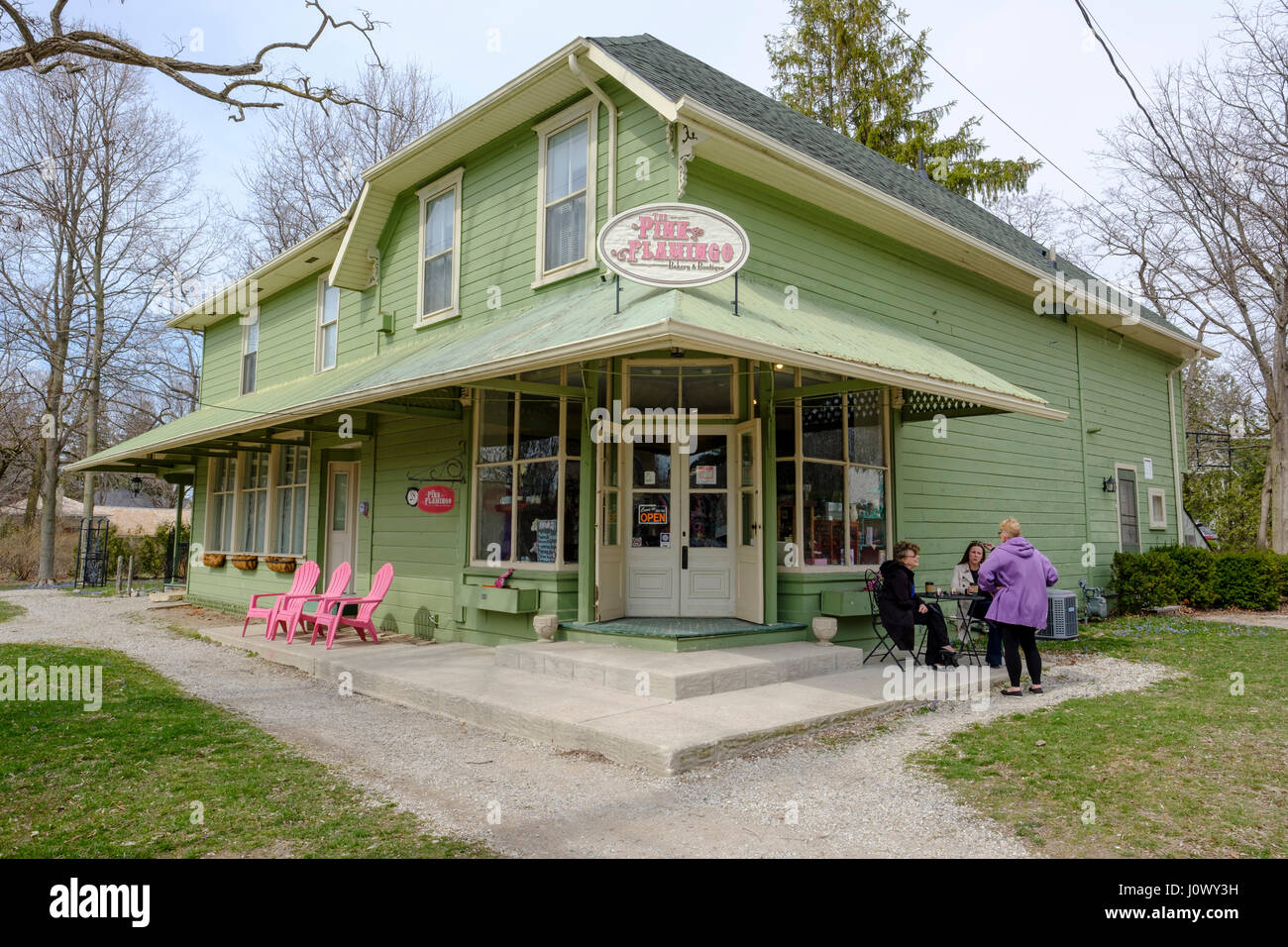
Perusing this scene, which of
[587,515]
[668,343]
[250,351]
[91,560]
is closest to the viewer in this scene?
[668,343]

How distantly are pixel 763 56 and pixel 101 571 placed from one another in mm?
23299

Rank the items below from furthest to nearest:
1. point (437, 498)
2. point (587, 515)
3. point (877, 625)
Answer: point (437, 498), point (877, 625), point (587, 515)

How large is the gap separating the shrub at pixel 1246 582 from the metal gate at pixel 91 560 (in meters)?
25.7

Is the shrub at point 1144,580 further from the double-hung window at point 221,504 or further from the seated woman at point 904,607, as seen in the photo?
the double-hung window at point 221,504

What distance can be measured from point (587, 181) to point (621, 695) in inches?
213

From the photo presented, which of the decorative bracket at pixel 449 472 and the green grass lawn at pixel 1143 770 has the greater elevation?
the decorative bracket at pixel 449 472

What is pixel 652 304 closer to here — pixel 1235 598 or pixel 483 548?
pixel 483 548

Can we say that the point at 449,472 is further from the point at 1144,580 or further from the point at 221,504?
the point at 1144,580

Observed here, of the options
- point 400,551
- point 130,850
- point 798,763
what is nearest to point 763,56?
point 400,551

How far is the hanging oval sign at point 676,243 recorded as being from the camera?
22.3ft

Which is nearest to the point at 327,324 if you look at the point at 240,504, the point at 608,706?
the point at 240,504

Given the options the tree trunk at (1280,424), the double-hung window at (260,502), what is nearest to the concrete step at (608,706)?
the double-hung window at (260,502)

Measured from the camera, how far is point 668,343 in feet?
18.8

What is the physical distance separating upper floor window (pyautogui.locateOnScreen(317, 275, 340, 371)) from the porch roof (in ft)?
8.18
